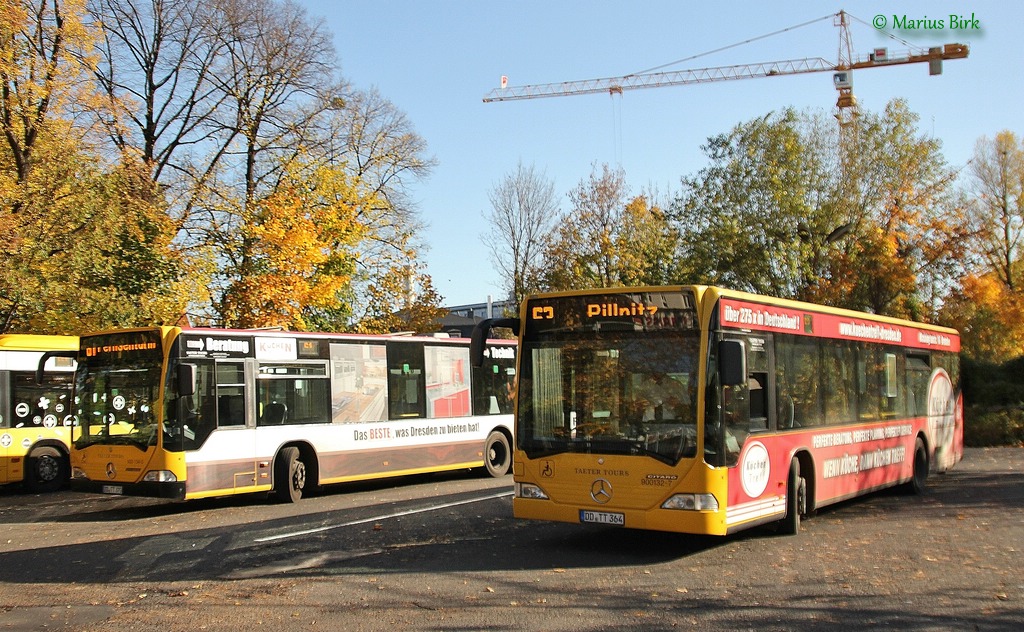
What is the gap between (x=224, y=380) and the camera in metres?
16.2

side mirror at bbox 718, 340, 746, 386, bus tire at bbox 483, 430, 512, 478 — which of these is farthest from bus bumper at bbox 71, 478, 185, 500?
side mirror at bbox 718, 340, 746, 386

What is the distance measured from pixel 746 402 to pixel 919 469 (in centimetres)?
731

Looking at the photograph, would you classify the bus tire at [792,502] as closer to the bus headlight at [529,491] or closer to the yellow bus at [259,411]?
the bus headlight at [529,491]

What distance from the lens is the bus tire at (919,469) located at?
16.3 m

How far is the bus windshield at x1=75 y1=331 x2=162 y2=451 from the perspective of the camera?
1562 cm

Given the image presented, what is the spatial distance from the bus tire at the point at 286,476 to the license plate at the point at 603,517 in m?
8.15

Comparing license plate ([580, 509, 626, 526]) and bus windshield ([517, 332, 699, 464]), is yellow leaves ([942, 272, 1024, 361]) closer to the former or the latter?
bus windshield ([517, 332, 699, 464])

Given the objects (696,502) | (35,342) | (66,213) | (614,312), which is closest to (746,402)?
(696,502)

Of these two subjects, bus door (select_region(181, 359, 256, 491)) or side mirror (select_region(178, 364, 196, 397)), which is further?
bus door (select_region(181, 359, 256, 491))

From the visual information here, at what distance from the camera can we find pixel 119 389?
16.0 metres

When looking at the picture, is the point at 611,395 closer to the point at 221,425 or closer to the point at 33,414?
the point at 221,425

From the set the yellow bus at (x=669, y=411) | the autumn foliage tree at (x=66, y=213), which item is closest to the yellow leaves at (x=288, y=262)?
the autumn foliage tree at (x=66, y=213)

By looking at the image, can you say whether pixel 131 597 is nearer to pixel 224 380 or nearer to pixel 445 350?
pixel 224 380

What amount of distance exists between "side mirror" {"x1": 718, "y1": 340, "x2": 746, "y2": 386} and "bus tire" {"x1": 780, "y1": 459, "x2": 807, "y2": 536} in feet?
7.46
